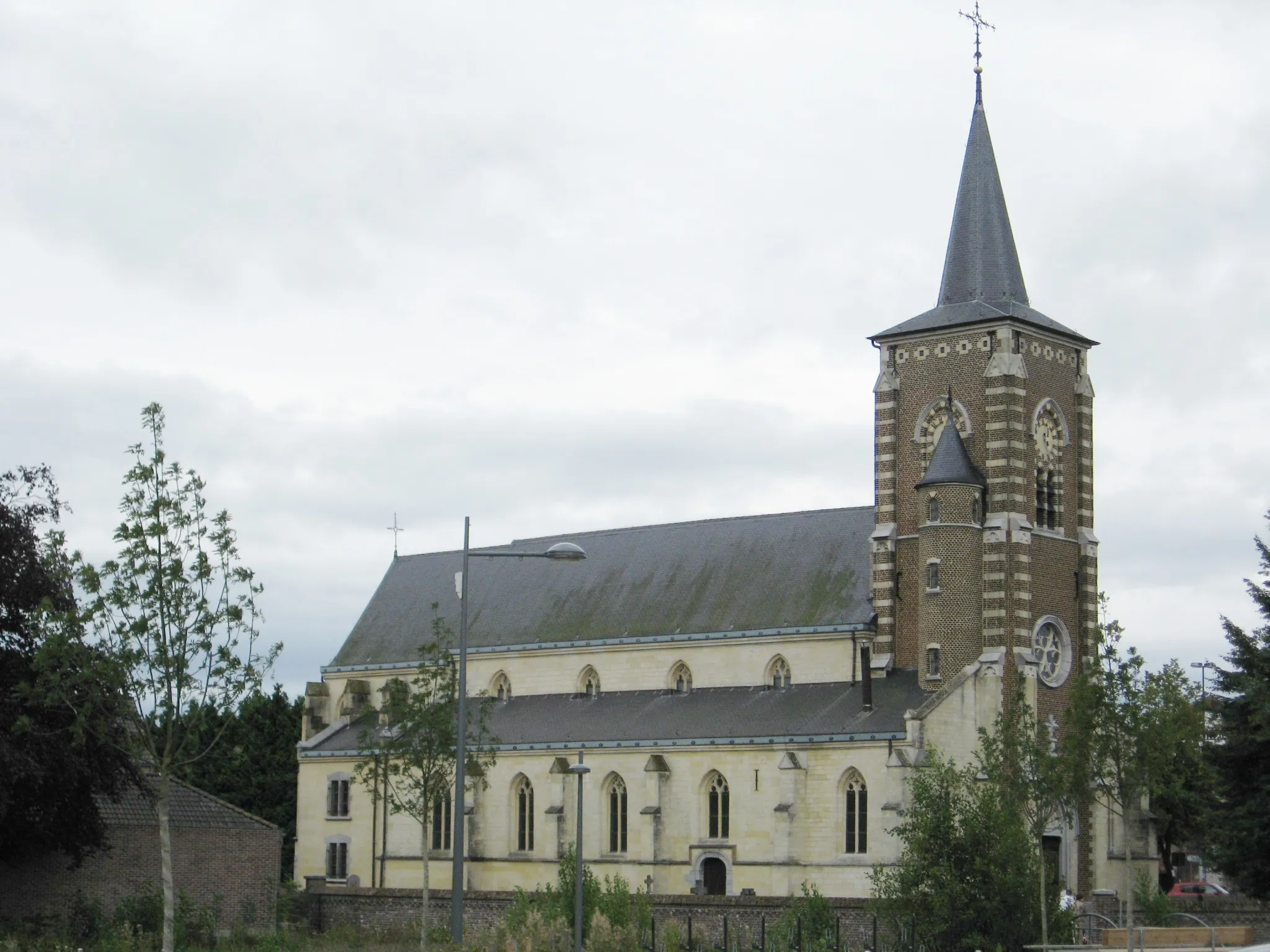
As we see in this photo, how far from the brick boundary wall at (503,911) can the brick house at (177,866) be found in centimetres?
268

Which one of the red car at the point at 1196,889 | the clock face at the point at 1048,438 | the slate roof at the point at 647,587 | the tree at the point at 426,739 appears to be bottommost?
the red car at the point at 1196,889

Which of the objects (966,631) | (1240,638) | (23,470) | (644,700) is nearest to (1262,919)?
(1240,638)

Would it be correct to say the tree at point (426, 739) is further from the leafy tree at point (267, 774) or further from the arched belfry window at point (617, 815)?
the leafy tree at point (267, 774)

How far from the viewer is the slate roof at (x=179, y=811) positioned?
174 feet

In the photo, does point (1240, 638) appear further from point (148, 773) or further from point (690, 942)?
point (148, 773)

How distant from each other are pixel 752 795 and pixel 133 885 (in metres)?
21.2

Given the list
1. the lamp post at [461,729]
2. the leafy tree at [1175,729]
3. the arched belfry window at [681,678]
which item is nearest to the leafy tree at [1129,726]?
the leafy tree at [1175,729]

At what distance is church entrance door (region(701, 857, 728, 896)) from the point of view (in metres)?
64.7

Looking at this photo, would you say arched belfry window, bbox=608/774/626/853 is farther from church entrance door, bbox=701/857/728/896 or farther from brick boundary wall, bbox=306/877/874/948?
brick boundary wall, bbox=306/877/874/948

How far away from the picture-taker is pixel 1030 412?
2603 inches

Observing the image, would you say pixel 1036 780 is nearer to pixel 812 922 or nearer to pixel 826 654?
pixel 812 922

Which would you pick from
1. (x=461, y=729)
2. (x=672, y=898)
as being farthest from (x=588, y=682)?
(x=461, y=729)

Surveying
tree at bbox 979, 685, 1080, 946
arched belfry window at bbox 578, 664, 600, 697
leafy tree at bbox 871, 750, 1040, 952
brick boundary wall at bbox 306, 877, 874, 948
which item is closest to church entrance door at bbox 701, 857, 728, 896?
brick boundary wall at bbox 306, 877, 874, 948

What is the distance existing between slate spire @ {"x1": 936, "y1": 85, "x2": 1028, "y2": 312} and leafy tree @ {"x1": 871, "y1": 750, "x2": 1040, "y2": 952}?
27.8m
